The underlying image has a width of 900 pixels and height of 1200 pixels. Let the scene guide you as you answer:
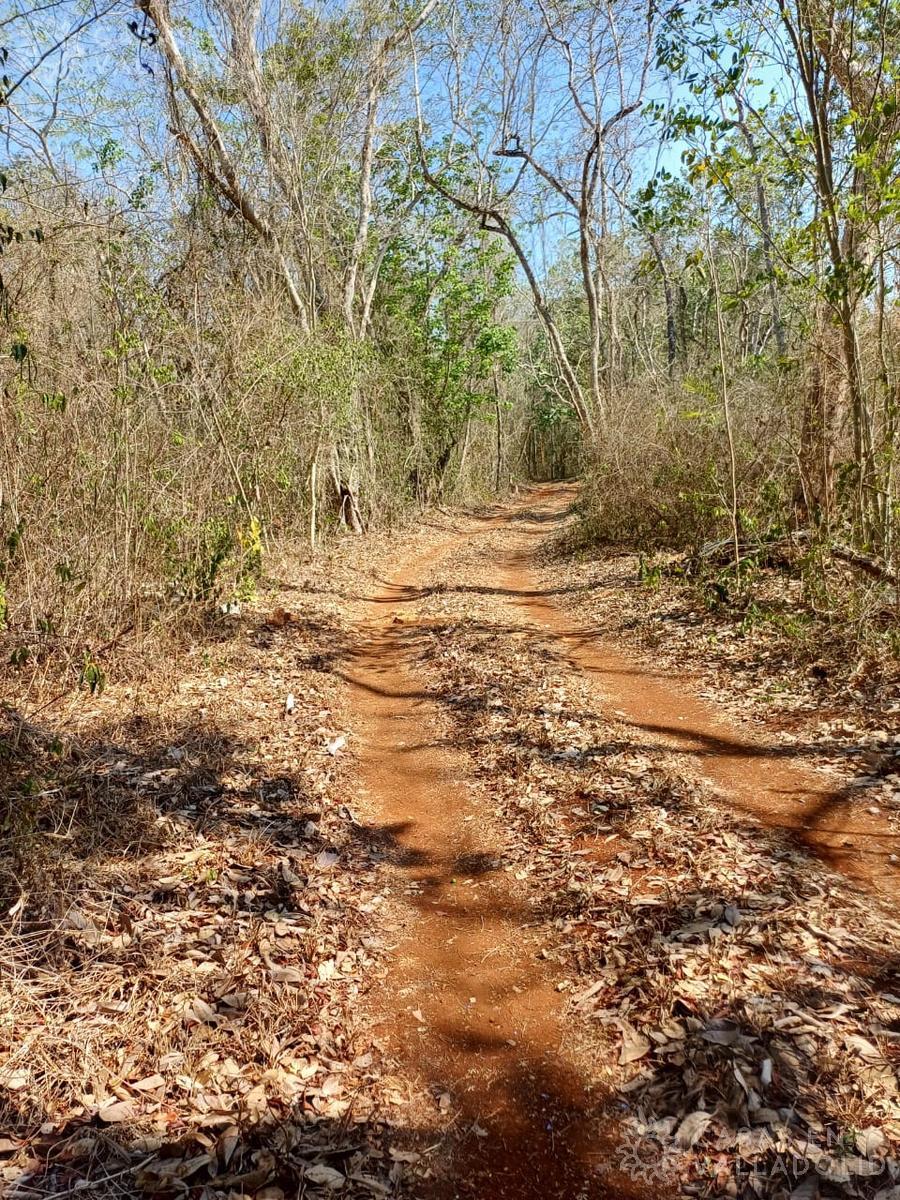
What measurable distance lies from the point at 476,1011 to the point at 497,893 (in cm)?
91

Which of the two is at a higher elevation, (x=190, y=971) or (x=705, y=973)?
(x=190, y=971)

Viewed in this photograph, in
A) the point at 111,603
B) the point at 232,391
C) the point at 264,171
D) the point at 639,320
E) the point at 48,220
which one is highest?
the point at 639,320

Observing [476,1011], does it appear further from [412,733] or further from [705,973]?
[412,733]

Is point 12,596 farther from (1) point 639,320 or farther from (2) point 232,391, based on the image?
(1) point 639,320

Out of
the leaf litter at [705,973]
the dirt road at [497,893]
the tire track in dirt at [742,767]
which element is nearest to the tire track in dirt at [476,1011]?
the dirt road at [497,893]

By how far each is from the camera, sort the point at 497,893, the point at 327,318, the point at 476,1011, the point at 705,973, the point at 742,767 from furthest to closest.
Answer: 1. the point at 327,318
2. the point at 742,767
3. the point at 497,893
4. the point at 476,1011
5. the point at 705,973

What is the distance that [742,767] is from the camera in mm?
5508

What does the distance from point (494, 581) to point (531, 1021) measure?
10.6 meters

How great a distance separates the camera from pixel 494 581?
13.7m

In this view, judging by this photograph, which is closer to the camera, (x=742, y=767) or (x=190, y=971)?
(x=190, y=971)

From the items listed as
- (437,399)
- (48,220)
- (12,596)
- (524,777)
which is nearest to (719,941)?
(524,777)

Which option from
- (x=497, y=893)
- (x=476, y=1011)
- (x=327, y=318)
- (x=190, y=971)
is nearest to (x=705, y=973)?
(x=476, y=1011)

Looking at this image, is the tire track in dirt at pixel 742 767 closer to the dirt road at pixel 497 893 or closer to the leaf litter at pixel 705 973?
the dirt road at pixel 497 893

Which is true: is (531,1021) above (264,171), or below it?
below
